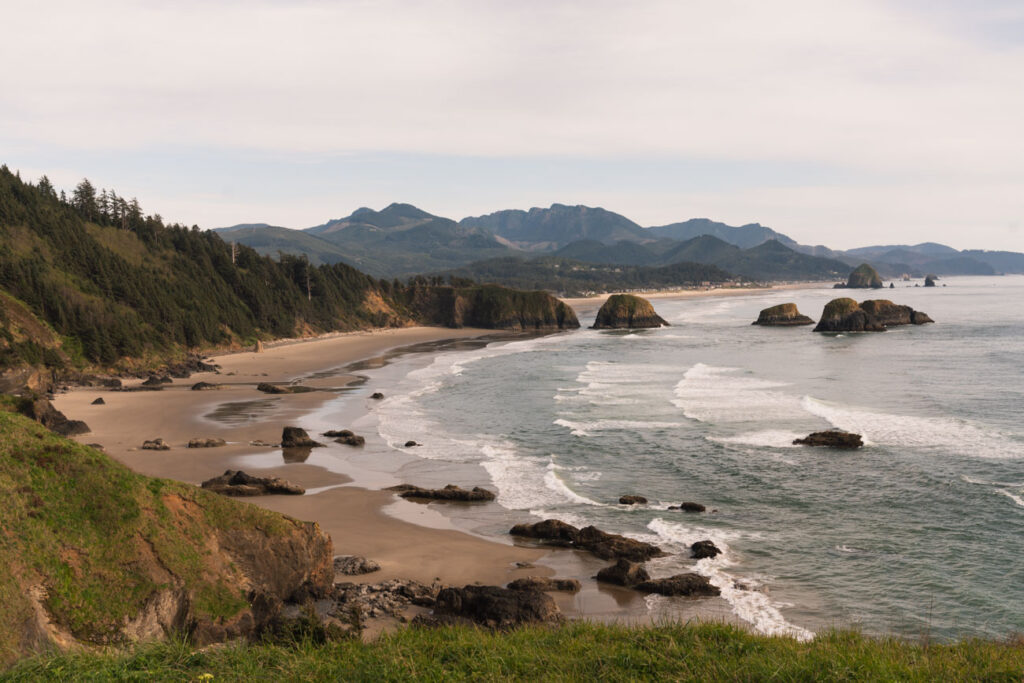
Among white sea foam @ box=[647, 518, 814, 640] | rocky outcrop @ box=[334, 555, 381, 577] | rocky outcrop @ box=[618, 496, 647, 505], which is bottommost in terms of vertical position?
white sea foam @ box=[647, 518, 814, 640]

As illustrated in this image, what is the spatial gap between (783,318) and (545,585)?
363 ft

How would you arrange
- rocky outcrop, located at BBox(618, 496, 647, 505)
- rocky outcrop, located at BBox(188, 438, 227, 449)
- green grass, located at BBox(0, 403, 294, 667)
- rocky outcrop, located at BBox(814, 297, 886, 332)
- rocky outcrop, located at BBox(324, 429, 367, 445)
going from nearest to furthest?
green grass, located at BBox(0, 403, 294, 667) → rocky outcrop, located at BBox(618, 496, 647, 505) → rocky outcrop, located at BBox(188, 438, 227, 449) → rocky outcrop, located at BBox(324, 429, 367, 445) → rocky outcrop, located at BBox(814, 297, 886, 332)

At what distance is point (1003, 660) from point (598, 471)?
22.5 m

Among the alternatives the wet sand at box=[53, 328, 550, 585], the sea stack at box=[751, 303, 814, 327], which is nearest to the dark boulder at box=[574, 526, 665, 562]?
the wet sand at box=[53, 328, 550, 585]

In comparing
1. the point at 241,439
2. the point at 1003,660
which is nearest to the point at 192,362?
the point at 241,439

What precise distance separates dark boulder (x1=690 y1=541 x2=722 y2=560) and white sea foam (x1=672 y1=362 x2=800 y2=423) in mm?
20810

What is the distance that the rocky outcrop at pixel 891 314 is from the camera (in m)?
110

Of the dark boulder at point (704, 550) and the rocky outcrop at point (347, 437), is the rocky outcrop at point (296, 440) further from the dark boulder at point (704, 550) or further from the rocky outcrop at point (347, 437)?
the dark boulder at point (704, 550)

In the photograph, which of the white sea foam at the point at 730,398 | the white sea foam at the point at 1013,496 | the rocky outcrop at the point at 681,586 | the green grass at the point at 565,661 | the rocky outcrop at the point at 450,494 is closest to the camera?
the green grass at the point at 565,661

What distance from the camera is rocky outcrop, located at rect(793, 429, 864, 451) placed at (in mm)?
35000

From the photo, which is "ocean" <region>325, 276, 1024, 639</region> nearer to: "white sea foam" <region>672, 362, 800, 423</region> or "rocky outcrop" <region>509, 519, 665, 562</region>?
"white sea foam" <region>672, 362, 800, 423</region>

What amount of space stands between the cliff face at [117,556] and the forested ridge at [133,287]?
41.8 meters

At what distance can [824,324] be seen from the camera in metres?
104

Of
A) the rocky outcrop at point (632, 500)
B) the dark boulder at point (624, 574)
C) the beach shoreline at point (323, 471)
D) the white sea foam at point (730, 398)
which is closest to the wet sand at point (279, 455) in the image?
the beach shoreline at point (323, 471)
